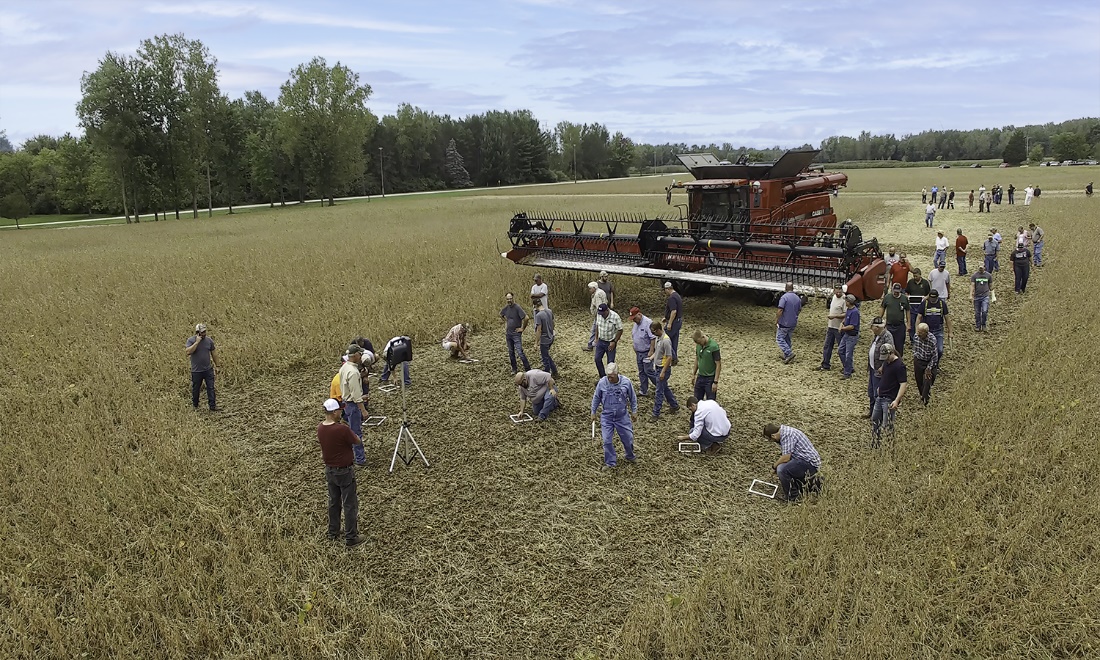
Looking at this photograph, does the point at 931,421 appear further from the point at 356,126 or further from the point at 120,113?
the point at 356,126

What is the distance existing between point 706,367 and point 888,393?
2.18 meters

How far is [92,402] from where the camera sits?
9516 millimetres

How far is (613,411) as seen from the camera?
24.2 feet

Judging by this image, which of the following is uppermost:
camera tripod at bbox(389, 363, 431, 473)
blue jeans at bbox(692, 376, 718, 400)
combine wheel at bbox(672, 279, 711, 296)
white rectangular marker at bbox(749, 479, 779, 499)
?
combine wheel at bbox(672, 279, 711, 296)

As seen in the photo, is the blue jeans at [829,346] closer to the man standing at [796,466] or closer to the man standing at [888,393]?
the man standing at [888,393]

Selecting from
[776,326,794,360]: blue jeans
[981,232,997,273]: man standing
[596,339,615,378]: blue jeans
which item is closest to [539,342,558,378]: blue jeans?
[596,339,615,378]: blue jeans

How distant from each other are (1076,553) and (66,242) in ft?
123

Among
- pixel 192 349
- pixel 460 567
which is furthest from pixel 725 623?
pixel 192 349

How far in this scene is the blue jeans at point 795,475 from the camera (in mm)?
6582

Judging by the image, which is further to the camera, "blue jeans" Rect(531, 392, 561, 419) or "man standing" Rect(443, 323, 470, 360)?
"man standing" Rect(443, 323, 470, 360)

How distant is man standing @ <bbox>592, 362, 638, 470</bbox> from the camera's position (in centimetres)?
738

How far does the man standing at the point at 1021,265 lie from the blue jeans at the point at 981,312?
367 centimetres

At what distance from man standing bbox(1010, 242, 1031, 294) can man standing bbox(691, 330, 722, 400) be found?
10.8 meters

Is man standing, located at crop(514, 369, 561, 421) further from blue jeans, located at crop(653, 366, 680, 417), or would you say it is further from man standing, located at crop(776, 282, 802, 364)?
man standing, located at crop(776, 282, 802, 364)
